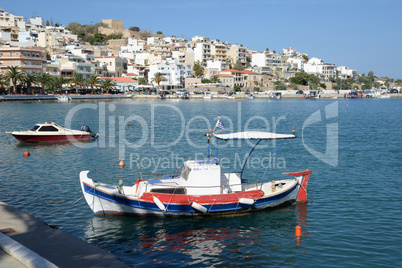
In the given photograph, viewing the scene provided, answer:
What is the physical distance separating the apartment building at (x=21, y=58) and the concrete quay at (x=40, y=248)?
341 feet

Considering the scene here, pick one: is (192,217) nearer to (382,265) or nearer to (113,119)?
(382,265)

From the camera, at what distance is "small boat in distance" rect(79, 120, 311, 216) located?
18.5m

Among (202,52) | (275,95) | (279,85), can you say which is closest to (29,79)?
(202,52)

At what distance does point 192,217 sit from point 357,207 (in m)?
9.53

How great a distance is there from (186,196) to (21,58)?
342 ft

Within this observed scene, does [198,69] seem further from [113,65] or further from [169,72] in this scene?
[113,65]

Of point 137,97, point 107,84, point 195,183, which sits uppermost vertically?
point 107,84

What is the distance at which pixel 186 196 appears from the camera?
18.8m

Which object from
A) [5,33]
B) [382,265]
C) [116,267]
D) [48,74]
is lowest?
[382,265]

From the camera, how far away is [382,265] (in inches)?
590

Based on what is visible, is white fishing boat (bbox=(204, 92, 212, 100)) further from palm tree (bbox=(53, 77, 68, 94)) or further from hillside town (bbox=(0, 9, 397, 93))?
palm tree (bbox=(53, 77, 68, 94))

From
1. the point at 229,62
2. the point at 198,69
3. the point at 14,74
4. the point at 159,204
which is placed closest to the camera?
the point at 159,204

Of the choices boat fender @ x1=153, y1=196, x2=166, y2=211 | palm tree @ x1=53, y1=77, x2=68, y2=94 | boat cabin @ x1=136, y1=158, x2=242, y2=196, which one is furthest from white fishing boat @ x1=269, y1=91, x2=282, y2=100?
boat fender @ x1=153, y1=196, x2=166, y2=211

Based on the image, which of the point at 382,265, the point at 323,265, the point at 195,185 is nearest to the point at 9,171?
the point at 195,185
